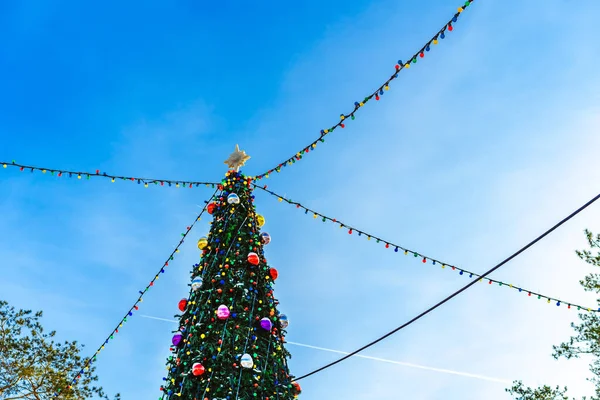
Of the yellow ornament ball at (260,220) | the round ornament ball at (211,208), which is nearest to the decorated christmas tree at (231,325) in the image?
the round ornament ball at (211,208)

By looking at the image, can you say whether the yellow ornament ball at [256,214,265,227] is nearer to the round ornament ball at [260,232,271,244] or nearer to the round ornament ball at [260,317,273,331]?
the round ornament ball at [260,232,271,244]

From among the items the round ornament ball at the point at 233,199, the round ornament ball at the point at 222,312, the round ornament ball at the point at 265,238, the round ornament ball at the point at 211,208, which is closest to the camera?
the round ornament ball at the point at 222,312

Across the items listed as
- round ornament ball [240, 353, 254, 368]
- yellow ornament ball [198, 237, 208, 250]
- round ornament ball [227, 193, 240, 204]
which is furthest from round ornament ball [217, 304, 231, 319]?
round ornament ball [227, 193, 240, 204]

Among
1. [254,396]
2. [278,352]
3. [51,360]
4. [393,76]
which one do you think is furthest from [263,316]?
[51,360]

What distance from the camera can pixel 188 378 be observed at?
21.3ft

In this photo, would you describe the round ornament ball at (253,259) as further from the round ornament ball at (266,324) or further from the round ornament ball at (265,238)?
the round ornament ball at (266,324)

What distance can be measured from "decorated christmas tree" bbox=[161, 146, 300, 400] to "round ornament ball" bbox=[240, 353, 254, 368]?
0.04 ft

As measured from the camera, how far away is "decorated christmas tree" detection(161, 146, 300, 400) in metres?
6.41

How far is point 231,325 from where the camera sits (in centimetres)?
680

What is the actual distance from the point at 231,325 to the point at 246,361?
0.64m

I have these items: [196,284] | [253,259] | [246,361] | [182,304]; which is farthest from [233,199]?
[246,361]

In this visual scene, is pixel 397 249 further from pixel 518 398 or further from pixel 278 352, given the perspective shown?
pixel 518 398

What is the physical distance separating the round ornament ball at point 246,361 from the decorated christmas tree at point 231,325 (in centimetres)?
1

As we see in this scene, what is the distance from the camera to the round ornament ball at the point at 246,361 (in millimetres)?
6312
